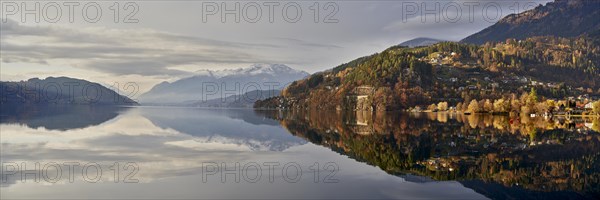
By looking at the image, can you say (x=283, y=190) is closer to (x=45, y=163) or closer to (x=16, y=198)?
(x=16, y=198)

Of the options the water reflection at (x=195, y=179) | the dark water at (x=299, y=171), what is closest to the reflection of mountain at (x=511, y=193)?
the dark water at (x=299, y=171)

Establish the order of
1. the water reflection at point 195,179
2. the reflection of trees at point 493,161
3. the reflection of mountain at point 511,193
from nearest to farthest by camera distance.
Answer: the water reflection at point 195,179 → the reflection of mountain at point 511,193 → the reflection of trees at point 493,161

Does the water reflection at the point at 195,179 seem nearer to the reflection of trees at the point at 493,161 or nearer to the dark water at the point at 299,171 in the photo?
the dark water at the point at 299,171

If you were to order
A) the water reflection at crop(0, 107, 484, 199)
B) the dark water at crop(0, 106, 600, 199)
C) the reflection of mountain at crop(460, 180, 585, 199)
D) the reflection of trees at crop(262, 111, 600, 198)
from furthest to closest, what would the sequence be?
the reflection of trees at crop(262, 111, 600, 198) < the dark water at crop(0, 106, 600, 199) < the reflection of mountain at crop(460, 180, 585, 199) < the water reflection at crop(0, 107, 484, 199)

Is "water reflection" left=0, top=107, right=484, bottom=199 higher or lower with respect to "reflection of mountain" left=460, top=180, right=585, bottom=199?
higher

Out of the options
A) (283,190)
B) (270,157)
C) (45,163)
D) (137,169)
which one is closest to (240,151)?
(270,157)

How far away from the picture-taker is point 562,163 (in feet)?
121

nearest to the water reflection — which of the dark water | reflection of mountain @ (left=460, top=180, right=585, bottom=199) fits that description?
the dark water

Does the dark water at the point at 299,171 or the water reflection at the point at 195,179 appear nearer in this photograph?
the water reflection at the point at 195,179

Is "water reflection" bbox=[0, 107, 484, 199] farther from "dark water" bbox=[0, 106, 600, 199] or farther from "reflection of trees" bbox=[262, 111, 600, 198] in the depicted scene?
"reflection of trees" bbox=[262, 111, 600, 198]

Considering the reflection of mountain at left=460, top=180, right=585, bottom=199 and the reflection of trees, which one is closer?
the reflection of mountain at left=460, top=180, right=585, bottom=199

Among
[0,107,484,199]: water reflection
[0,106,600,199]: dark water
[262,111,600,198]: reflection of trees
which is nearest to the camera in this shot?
[0,107,484,199]: water reflection

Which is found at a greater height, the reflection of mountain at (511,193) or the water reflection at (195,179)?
the water reflection at (195,179)

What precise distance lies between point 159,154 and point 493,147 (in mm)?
32980
